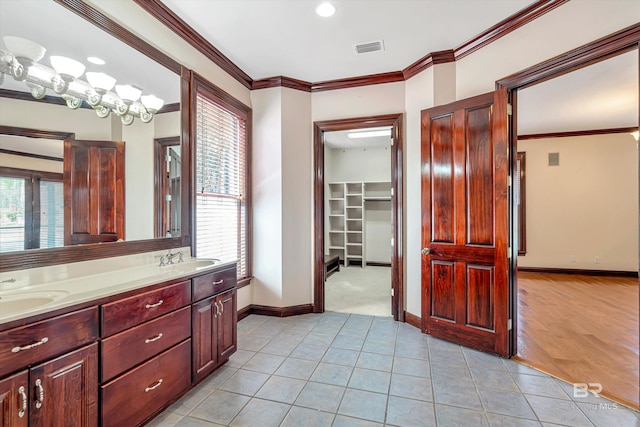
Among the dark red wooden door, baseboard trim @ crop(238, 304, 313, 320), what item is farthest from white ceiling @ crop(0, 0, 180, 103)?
the dark red wooden door

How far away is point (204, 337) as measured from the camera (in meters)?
2.21

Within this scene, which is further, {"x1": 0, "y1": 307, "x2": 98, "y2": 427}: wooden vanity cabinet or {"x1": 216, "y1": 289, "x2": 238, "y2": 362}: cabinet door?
{"x1": 216, "y1": 289, "x2": 238, "y2": 362}: cabinet door

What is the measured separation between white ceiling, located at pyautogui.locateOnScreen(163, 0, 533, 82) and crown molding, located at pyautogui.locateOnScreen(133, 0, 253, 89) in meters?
0.05

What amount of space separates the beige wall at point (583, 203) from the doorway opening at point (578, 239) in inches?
0.6

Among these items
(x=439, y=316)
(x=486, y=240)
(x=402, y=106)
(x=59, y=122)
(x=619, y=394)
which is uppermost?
(x=402, y=106)

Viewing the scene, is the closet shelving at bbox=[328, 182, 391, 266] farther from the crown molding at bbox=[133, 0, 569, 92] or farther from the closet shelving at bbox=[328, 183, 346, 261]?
the crown molding at bbox=[133, 0, 569, 92]

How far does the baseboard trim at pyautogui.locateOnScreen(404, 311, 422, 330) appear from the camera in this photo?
328cm

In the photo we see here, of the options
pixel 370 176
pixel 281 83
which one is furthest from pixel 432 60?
pixel 370 176

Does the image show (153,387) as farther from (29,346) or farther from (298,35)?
(298,35)

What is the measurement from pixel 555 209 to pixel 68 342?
754 cm

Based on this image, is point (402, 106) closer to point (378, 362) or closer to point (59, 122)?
point (378, 362)

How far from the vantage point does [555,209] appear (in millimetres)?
5918

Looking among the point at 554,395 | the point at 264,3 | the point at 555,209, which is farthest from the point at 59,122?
the point at 555,209

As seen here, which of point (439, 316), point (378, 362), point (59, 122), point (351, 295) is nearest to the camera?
point (59, 122)
